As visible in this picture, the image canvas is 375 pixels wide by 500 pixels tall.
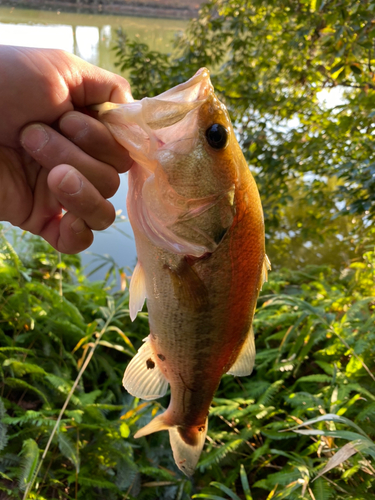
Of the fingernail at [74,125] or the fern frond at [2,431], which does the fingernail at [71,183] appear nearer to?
the fingernail at [74,125]

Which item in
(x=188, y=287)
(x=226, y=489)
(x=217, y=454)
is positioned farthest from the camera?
(x=217, y=454)

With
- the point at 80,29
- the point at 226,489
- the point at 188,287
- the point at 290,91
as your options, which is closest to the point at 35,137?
the point at 188,287

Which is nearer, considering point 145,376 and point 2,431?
point 145,376

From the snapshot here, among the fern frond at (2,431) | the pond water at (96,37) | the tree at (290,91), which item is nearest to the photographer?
the fern frond at (2,431)

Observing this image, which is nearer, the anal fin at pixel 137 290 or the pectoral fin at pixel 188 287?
the pectoral fin at pixel 188 287

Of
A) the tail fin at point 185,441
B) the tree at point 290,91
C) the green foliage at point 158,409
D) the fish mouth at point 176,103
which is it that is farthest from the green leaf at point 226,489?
the tree at point 290,91

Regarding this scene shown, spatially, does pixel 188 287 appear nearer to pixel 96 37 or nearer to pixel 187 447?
pixel 187 447

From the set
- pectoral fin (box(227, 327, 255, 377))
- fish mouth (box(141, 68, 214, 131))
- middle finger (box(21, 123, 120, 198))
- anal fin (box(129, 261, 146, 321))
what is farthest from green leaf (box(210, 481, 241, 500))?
fish mouth (box(141, 68, 214, 131))

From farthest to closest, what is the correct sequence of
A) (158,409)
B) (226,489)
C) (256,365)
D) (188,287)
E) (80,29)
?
1. (80,29)
2. (256,365)
3. (158,409)
4. (226,489)
5. (188,287)
